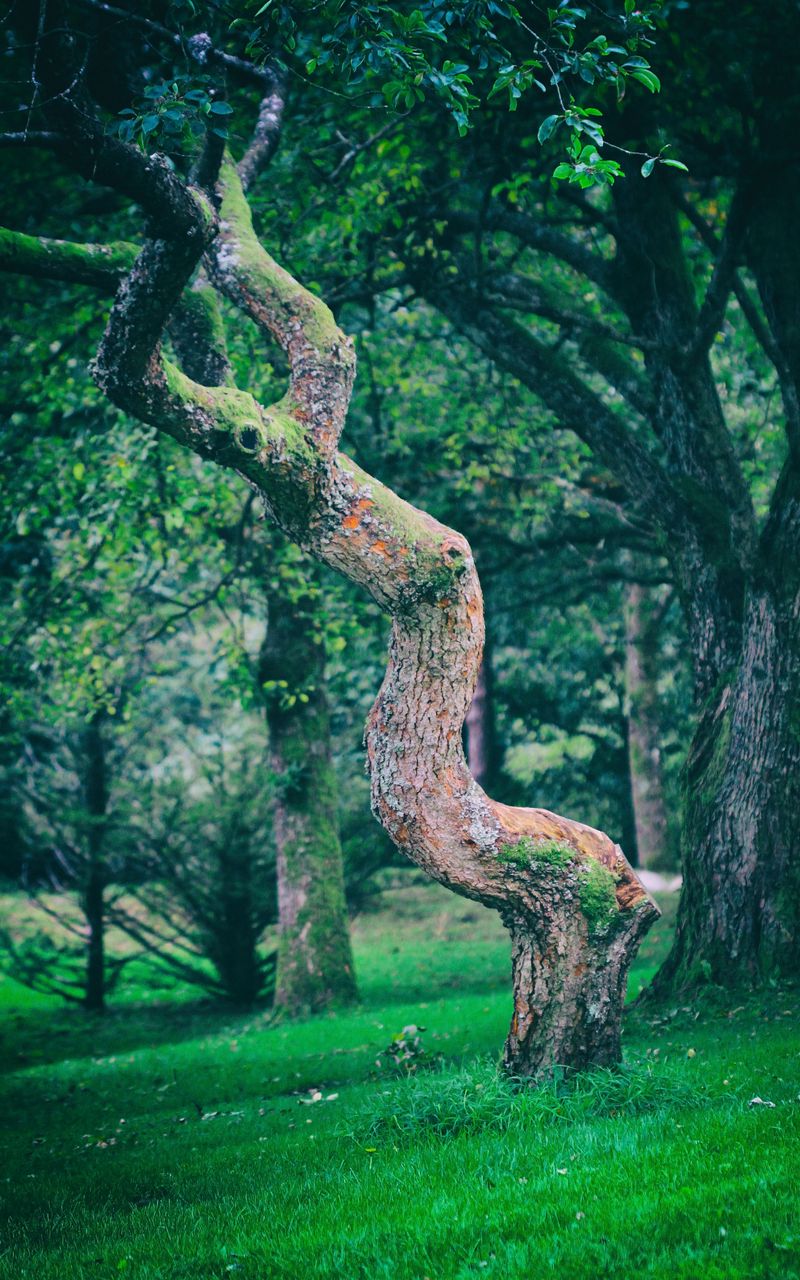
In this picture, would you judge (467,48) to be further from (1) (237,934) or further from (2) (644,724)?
(2) (644,724)

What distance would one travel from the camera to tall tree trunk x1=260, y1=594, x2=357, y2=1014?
13.6 metres

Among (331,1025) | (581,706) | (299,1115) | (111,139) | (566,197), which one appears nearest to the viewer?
(111,139)

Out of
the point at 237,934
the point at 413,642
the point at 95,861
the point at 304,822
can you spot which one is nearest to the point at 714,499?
the point at 413,642

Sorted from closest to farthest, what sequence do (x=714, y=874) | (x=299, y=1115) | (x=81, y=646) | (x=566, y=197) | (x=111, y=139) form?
(x=111, y=139) < (x=299, y=1115) < (x=714, y=874) < (x=566, y=197) < (x=81, y=646)

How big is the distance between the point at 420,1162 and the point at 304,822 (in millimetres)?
8824

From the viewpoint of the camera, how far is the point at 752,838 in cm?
930

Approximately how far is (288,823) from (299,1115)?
6.51m

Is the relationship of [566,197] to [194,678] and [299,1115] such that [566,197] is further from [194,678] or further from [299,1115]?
[194,678]

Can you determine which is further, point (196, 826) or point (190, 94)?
point (196, 826)

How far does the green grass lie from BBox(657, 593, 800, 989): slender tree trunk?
1.36ft

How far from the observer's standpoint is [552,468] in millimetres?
16203

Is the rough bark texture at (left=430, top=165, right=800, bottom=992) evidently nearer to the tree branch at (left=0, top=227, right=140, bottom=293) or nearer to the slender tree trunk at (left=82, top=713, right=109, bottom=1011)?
the tree branch at (left=0, top=227, right=140, bottom=293)

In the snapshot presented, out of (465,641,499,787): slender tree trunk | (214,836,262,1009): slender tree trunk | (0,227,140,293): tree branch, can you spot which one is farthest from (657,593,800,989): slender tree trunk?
(465,641,499,787): slender tree trunk

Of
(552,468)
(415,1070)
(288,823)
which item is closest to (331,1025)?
(288,823)
